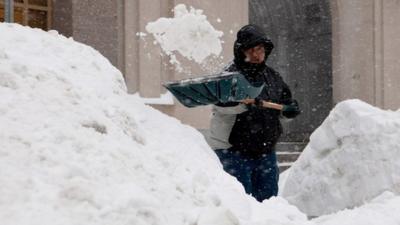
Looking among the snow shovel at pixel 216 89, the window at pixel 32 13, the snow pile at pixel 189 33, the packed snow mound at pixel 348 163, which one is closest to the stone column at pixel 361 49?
the snow pile at pixel 189 33

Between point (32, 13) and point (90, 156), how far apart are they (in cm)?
522

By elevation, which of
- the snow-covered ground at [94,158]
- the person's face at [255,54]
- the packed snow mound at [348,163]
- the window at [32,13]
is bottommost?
the packed snow mound at [348,163]

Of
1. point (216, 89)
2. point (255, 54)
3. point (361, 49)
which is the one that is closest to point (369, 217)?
point (216, 89)

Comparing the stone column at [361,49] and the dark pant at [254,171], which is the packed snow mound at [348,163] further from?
the stone column at [361,49]

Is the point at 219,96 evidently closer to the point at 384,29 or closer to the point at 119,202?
the point at 119,202

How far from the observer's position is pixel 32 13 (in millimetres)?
7281

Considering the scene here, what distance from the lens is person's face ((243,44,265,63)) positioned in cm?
409

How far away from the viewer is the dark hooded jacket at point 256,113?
404 centimetres

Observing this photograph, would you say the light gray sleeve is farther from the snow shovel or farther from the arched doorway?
the arched doorway

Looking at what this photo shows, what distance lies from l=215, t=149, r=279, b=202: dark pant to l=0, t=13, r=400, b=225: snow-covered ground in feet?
1.81

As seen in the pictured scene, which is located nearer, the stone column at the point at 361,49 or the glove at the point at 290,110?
the glove at the point at 290,110

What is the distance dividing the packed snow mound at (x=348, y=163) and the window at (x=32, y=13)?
3.38m

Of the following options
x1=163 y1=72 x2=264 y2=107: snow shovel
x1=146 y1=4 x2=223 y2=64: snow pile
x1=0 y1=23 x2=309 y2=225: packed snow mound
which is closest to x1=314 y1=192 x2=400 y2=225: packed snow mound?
x1=0 y1=23 x2=309 y2=225: packed snow mound

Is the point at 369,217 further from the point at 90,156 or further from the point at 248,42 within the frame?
the point at 90,156
